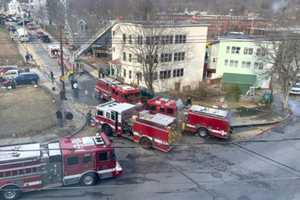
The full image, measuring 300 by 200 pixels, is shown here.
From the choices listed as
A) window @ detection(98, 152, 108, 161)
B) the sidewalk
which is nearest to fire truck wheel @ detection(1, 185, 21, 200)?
window @ detection(98, 152, 108, 161)

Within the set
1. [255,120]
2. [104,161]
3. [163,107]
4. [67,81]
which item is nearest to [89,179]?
[104,161]

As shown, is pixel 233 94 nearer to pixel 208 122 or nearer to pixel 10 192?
pixel 208 122

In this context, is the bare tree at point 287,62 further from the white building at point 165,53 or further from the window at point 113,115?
the window at point 113,115

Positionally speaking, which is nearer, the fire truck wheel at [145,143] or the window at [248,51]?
the fire truck wheel at [145,143]

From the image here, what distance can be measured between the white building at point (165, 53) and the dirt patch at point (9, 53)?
743 inches

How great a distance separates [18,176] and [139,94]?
16607 millimetres

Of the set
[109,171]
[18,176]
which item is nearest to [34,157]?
[18,176]

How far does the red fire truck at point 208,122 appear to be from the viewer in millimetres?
22672

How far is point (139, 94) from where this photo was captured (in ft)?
97.6

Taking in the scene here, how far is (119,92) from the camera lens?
28781mm

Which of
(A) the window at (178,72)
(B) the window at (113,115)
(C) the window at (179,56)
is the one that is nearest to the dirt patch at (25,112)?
(B) the window at (113,115)

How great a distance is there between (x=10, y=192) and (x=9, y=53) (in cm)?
4556

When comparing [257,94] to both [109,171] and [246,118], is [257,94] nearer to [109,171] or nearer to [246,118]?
[246,118]

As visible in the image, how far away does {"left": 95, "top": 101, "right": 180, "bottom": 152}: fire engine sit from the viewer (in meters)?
20.3
